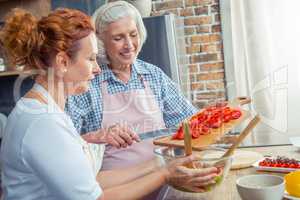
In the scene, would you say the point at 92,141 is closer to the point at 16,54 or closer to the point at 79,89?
the point at 79,89

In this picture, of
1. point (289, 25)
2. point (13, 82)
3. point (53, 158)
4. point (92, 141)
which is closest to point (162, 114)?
point (92, 141)

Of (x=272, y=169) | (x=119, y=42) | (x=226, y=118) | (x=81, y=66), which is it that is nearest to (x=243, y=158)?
(x=272, y=169)

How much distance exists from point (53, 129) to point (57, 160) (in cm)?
6

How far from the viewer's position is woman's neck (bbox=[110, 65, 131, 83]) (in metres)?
1.52

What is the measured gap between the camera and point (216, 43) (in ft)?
7.14

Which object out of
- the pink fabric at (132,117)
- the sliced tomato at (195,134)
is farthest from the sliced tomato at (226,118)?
the pink fabric at (132,117)

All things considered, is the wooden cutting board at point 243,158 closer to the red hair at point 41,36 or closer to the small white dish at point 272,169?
the small white dish at point 272,169

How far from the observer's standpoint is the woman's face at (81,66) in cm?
95

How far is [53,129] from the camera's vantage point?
776mm

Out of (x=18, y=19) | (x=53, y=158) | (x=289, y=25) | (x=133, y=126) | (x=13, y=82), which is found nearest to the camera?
(x=53, y=158)

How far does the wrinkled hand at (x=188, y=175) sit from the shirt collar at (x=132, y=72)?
0.70 m

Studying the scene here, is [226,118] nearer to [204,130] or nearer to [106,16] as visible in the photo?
[204,130]

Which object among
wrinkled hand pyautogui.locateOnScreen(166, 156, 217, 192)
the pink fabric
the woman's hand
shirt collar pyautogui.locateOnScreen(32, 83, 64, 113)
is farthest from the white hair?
wrinkled hand pyautogui.locateOnScreen(166, 156, 217, 192)

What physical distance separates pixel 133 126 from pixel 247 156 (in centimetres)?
50
